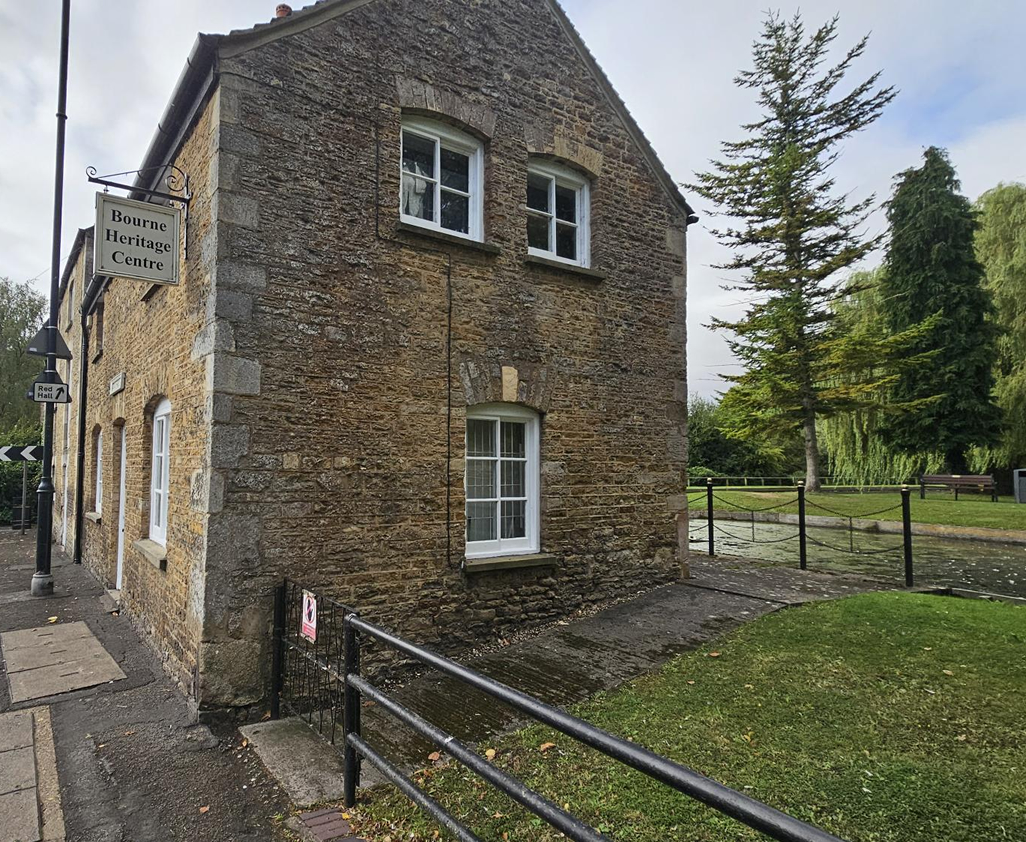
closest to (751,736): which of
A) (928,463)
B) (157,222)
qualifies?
(157,222)

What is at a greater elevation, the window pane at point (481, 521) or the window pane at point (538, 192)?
the window pane at point (538, 192)

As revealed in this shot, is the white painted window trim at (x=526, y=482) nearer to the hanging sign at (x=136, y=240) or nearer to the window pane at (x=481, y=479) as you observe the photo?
the window pane at (x=481, y=479)

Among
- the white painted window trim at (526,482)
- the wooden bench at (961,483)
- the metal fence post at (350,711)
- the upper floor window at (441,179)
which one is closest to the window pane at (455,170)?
the upper floor window at (441,179)

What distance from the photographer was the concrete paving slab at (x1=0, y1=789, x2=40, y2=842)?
3486mm

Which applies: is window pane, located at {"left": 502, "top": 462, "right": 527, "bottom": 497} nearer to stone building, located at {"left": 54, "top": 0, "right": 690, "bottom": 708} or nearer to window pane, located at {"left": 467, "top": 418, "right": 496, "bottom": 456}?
stone building, located at {"left": 54, "top": 0, "right": 690, "bottom": 708}

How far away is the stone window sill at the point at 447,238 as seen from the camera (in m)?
6.45

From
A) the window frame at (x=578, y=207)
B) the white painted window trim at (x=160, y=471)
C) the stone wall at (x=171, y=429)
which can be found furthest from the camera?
the window frame at (x=578, y=207)

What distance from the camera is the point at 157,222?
611 cm

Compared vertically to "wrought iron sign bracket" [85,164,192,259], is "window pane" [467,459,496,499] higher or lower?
lower

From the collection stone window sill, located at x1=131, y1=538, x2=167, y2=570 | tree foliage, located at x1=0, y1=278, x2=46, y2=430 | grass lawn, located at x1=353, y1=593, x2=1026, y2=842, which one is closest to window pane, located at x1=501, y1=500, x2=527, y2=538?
grass lawn, located at x1=353, y1=593, x2=1026, y2=842

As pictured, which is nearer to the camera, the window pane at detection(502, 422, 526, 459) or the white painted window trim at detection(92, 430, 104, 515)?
the window pane at detection(502, 422, 526, 459)

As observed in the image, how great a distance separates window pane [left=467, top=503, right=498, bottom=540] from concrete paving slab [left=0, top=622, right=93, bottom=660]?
15.9 ft

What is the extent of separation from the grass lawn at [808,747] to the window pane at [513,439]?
2.89m

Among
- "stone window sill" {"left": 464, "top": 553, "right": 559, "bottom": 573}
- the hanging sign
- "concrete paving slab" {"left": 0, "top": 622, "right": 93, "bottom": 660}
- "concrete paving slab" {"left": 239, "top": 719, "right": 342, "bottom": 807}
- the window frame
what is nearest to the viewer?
"concrete paving slab" {"left": 239, "top": 719, "right": 342, "bottom": 807}
